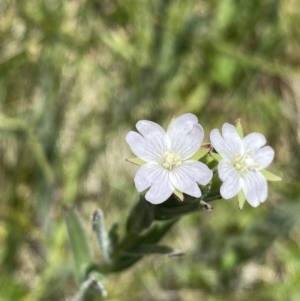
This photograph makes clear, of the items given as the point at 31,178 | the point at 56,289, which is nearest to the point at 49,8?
the point at 31,178

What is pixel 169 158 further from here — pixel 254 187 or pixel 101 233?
pixel 101 233

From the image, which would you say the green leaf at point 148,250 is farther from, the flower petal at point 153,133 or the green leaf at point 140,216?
the flower petal at point 153,133

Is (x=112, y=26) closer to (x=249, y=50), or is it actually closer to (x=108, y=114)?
(x=108, y=114)

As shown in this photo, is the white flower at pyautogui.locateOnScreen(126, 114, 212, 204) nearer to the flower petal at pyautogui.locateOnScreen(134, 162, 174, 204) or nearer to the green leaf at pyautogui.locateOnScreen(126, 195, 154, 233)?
the flower petal at pyautogui.locateOnScreen(134, 162, 174, 204)

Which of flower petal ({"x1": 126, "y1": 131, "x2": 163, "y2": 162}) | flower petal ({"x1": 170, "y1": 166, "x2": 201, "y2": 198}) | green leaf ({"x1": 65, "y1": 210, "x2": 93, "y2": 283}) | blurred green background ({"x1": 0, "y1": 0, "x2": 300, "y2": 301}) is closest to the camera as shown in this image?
flower petal ({"x1": 170, "y1": 166, "x2": 201, "y2": 198})

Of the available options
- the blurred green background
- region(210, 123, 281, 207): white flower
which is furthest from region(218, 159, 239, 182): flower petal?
the blurred green background

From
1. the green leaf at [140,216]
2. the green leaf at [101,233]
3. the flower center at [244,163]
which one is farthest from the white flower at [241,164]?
the green leaf at [101,233]
